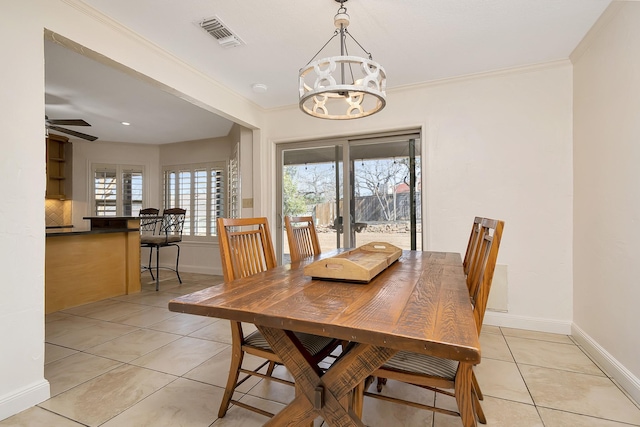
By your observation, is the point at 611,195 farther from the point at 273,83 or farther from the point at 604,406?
the point at 273,83

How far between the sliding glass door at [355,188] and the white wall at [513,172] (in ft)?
0.89

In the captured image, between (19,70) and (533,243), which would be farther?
(533,243)

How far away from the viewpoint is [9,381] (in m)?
1.62

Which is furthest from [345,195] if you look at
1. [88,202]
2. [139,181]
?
[88,202]

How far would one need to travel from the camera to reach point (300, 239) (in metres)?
2.40

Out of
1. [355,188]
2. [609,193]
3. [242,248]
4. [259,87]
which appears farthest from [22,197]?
[609,193]

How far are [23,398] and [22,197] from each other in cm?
108

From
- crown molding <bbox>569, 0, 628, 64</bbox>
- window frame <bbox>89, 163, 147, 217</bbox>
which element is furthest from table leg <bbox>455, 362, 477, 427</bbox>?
window frame <bbox>89, 163, 147, 217</bbox>

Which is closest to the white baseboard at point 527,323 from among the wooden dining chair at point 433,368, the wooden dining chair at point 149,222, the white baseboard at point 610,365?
the white baseboard at point 610,365

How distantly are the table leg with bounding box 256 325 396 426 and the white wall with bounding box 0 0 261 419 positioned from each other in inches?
57.9

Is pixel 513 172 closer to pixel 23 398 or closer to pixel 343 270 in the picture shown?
pixel 343 270

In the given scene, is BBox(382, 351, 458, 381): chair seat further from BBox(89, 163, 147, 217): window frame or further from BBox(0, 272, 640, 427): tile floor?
BBox(89, 163, 147, 217): window frame

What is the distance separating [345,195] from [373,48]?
5.39 feet

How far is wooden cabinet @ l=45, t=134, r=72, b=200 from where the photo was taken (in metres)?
5.50
